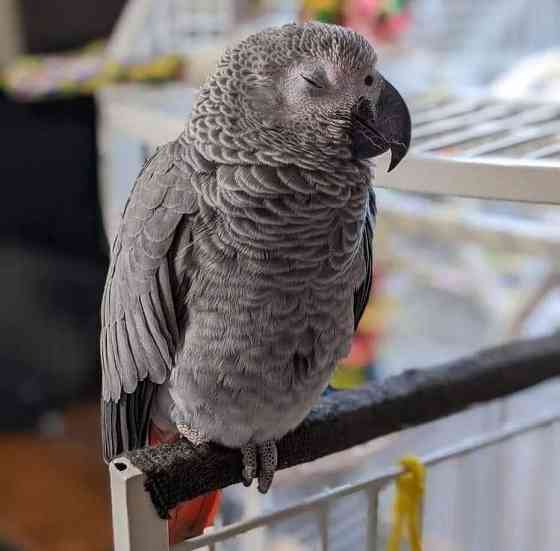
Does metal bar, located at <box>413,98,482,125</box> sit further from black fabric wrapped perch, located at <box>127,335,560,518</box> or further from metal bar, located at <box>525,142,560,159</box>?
black fabric wrapped perch, located at <box>127,335,560,518</box>

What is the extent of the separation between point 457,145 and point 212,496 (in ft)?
1.66

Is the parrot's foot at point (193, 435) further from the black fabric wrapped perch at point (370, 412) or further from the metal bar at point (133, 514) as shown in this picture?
the metal bar at point (133, 514)

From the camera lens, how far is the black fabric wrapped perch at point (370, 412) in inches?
29.6

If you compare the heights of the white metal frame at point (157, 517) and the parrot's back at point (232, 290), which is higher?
the parrot's back at point (232, 290)

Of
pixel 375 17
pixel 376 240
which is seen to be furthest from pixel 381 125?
pixel 376 240

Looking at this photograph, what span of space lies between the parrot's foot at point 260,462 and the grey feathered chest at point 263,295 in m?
0.02

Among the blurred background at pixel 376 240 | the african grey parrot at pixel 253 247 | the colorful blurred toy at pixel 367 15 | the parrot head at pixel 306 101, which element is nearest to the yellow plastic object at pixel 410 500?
the african grey parrot at pixel 253 247

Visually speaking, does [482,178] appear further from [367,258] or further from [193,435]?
[193,435]

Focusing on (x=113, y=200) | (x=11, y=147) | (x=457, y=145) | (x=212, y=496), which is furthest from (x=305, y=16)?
(x=11, y=147)

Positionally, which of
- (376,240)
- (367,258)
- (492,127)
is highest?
(492,127)

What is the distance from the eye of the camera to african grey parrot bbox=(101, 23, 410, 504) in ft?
2.24

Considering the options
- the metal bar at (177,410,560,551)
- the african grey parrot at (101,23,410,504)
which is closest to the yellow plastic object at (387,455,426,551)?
the metal bar at (177,410,560,551)

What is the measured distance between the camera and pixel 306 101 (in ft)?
2.22

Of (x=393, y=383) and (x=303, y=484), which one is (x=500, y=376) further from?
(x=303, y=484)
